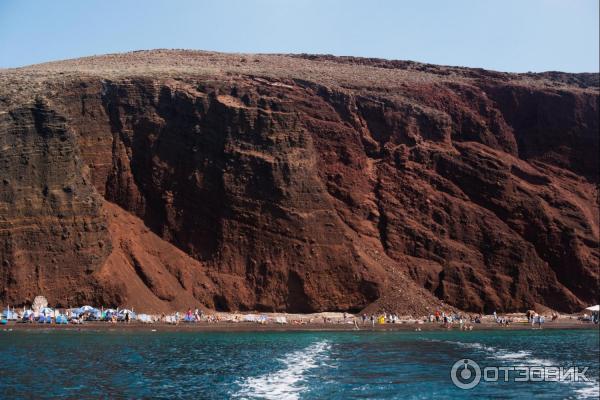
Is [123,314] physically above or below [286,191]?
below

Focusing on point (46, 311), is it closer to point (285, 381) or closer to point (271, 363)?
point (271, 363)

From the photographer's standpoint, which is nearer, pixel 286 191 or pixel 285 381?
pixel 285 381

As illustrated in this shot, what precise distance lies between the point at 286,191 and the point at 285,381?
39517mm

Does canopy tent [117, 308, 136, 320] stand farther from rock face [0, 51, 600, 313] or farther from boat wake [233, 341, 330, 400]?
boat wake [233, 341, 330, 400]

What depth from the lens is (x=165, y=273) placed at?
64.2m

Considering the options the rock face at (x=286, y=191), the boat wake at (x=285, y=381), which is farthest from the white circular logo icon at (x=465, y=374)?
the rock face at (x=286, y=191)

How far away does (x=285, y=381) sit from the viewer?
29781 millimetres

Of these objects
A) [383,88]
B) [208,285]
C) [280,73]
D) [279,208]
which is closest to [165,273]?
[208,285]

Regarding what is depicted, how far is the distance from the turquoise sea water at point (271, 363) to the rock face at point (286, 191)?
1170cm

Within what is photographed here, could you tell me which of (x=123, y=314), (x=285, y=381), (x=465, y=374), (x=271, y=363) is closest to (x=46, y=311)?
(x=123, y=314)

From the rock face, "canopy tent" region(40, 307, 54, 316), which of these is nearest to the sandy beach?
"canopy tent" region(40, 307, 54, 316)

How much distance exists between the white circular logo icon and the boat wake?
6.08m

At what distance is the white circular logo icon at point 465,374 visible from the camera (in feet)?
96.1

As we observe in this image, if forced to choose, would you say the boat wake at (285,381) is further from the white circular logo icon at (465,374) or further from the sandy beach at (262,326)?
the sandy beach at (262,326)
